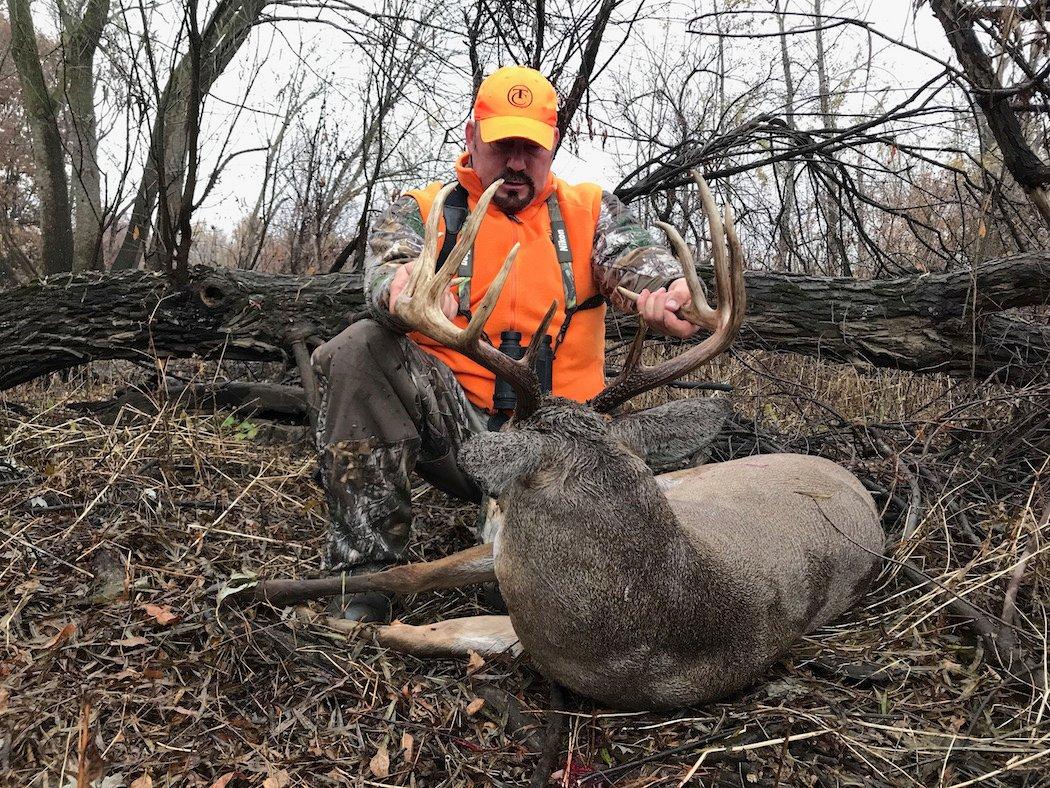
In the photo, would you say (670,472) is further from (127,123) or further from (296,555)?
(127,123)

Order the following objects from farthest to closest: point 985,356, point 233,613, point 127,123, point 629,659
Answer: point 127,123
point 985,356
point 233,613
point 629,659

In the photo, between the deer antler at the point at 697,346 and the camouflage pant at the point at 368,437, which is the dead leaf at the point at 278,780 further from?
the deer antler at the point at 697,346

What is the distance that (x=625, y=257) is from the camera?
3.74 meters

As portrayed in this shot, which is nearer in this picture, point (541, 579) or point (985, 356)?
point (541, 579)

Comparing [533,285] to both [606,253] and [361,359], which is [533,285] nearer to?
[606,253]

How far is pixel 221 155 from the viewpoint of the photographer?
5.27 meters

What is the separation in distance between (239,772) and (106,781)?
320 millimetres

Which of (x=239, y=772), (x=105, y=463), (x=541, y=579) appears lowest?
(x=239, y=772)

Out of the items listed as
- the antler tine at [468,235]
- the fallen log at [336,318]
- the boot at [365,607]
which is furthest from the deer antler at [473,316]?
the fallen log at [336,318]

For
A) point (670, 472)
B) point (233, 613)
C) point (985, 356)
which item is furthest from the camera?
point (985, 356)

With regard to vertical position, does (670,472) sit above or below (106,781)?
above

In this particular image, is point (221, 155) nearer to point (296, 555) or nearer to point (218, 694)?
point (296, 555)

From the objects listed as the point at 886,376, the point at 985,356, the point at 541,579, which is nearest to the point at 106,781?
the point at 541,579

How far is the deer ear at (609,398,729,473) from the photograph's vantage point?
271 cm
